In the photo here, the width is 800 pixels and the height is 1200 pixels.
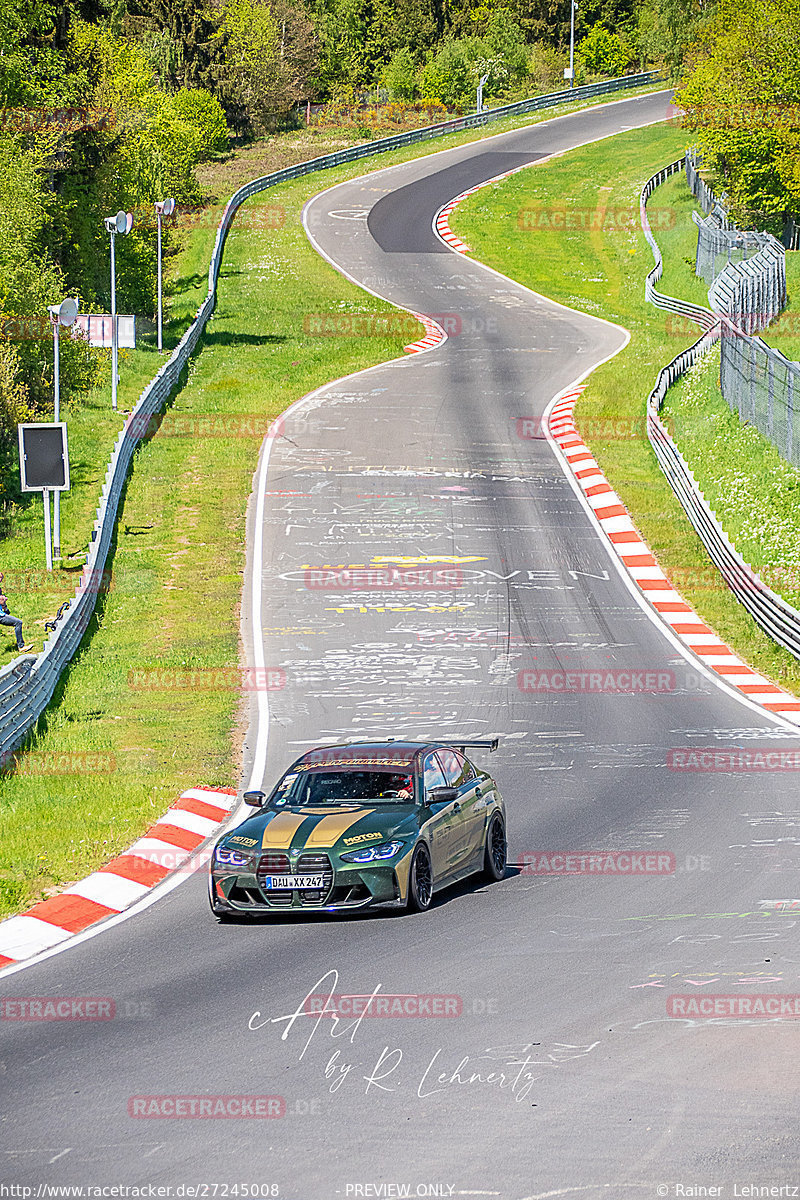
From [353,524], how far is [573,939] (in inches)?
881

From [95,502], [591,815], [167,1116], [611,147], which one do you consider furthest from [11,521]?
[611,147]

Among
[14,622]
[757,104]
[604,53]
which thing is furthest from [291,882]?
[604,53]

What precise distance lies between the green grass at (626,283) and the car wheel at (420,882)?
13.2 metres

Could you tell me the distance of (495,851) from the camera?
548 inches

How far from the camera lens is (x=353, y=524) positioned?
3331cm

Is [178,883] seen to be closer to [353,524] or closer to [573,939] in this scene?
[573,939]

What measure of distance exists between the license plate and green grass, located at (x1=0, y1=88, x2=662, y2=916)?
2.61 m

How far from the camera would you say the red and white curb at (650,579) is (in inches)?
939

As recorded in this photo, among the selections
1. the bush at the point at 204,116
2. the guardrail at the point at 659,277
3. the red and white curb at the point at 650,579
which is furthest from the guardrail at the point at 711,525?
the bush at the point at 204,116

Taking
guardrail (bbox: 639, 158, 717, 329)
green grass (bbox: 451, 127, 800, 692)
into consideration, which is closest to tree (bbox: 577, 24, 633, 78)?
green grass (bbox: 451, 127, 800, 692)

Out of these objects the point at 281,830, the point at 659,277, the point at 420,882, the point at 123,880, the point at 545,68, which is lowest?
the point at 123,880

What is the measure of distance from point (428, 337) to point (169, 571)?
25589 millimetres

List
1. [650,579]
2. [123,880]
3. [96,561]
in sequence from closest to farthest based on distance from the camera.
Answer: [123,880], [96,561], [650,579]

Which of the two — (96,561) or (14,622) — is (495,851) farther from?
(96,561)
